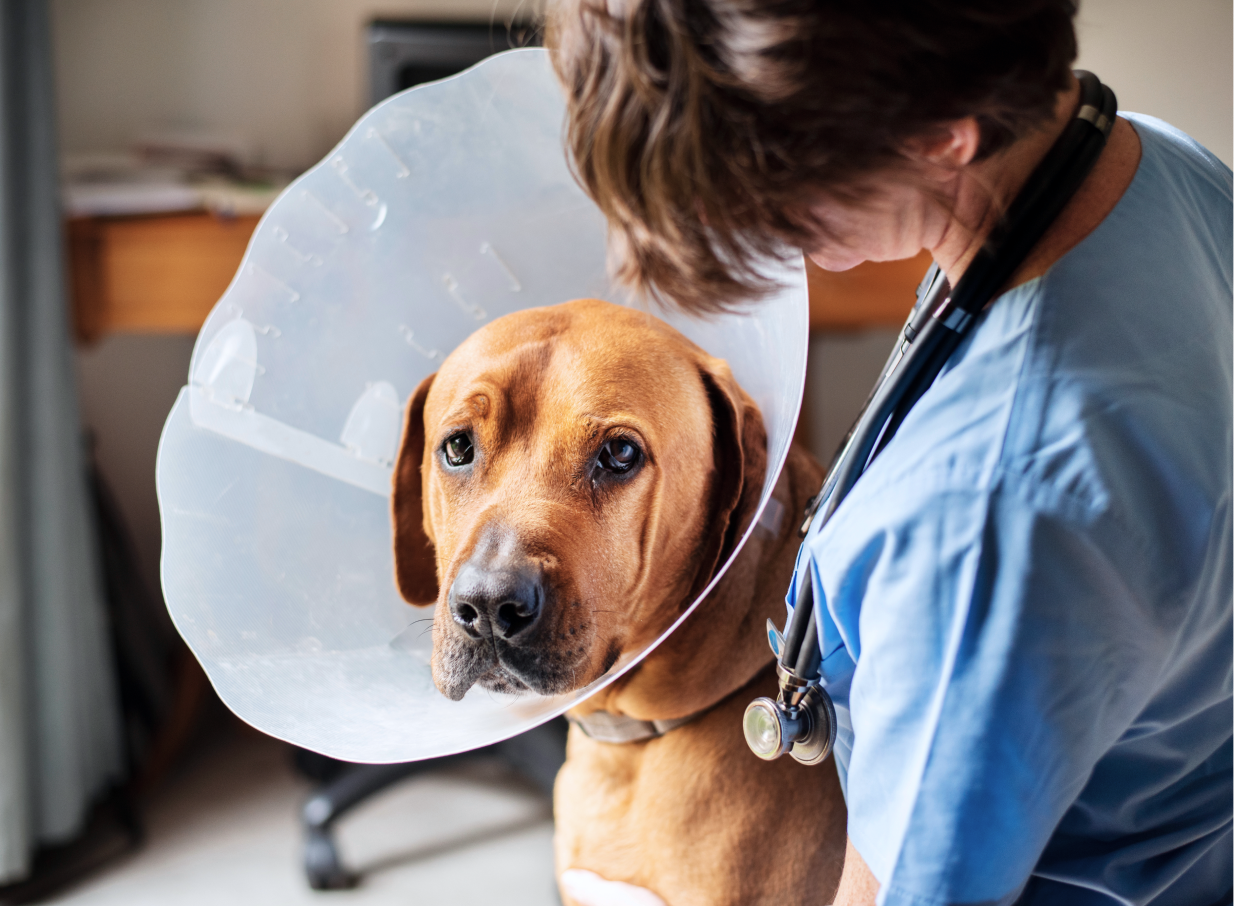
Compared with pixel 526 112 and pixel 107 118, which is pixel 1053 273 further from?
pixel 107 118

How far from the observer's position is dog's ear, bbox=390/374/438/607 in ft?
2.76

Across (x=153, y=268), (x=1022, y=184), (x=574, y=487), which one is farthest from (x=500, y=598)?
(x=153, y=268)

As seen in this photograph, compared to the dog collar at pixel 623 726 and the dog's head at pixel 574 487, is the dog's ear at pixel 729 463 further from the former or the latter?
the dog collar at pixel 623 726

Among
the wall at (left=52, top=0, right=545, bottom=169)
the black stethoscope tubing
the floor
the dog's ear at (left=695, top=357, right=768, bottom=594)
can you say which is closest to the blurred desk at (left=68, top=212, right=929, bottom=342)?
the wall at (left=52, top=0, right=545, bottom=169)

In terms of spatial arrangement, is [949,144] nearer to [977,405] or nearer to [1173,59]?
[977,405]

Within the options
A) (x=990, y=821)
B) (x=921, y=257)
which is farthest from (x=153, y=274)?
(x=990, y=821)

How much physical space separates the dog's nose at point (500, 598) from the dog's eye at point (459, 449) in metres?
0.14

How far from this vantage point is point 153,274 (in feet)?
6.63

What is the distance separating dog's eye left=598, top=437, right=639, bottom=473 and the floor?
5.07 ft

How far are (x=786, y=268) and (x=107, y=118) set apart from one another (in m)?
2.60

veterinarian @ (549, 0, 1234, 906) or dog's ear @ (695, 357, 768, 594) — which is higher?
veterinarian @ (549, 0, 1234, 906)

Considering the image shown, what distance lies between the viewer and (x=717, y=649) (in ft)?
2.49

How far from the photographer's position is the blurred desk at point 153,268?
2004 millimetres

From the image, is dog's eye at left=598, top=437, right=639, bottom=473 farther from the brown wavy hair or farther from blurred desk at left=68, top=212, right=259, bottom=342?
blurred desk at left=68, top=212, right=259, bottom=342
